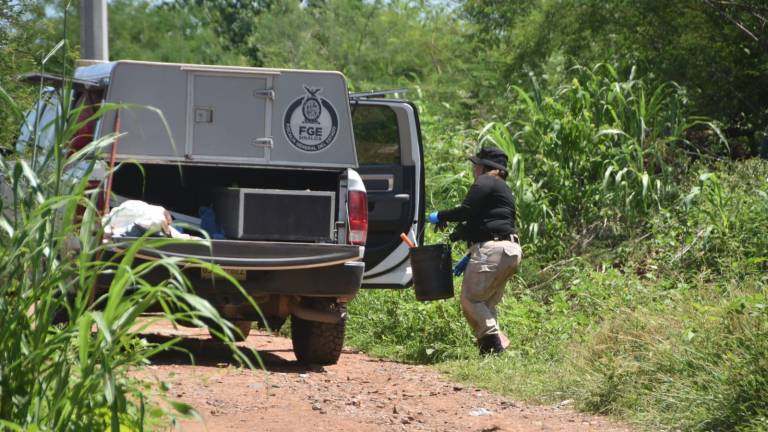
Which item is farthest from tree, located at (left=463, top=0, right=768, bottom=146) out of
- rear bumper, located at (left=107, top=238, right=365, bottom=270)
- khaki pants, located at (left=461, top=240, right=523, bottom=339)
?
rear bumper, located at (left=107, top=238, right=365, bottom=270)

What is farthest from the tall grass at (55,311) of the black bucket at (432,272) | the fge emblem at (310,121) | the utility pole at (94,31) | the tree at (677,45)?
the tree at (677,45)

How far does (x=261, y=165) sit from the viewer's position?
8.23m

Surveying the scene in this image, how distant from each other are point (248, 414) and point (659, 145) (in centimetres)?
694

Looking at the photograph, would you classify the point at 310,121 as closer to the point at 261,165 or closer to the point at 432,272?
the point at 261,165

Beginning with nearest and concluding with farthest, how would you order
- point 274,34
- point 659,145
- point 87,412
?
point 87,412, point 659,145, point 274,34

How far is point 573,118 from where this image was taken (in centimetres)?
1222

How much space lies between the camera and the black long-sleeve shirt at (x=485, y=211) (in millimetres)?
9203

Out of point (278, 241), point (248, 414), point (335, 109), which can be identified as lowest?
point (248, 414)

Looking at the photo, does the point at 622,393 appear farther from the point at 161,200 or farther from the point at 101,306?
the point at 161,200

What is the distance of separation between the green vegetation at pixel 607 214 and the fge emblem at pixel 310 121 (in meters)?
1.81

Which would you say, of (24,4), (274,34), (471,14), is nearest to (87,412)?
(24,4)

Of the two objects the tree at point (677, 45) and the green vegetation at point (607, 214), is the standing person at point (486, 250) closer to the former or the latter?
the green vegetation at point (607, 214)

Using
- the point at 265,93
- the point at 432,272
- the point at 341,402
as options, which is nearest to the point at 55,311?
the point at 341,402

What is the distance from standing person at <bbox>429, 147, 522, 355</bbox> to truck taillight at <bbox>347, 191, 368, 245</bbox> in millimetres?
1012
